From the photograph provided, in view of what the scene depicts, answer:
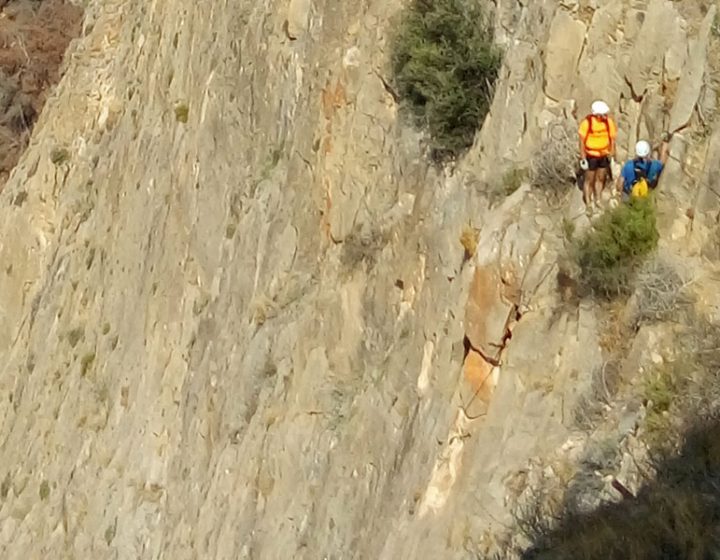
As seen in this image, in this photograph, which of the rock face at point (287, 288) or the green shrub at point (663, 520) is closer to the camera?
the green shrub at point (663, 520)

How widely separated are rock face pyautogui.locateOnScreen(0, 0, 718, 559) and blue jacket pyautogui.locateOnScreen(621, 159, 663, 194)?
0.12m

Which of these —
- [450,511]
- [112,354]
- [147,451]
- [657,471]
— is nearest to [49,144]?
[112,354]

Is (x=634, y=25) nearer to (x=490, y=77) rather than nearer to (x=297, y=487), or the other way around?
(x=490, y=77)

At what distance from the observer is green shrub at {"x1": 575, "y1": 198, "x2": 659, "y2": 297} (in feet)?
33.7

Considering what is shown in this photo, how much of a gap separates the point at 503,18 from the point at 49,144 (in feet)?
48.1

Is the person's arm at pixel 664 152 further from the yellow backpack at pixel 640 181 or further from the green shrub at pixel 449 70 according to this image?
the green shrub at pixel 449 70

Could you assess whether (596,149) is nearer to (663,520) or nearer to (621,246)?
(621,246)

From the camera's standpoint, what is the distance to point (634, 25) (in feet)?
36.8

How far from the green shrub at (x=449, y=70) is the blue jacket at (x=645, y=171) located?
3.01 m

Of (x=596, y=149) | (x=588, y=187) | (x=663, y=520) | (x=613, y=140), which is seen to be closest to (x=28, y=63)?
(x=588, y=187)

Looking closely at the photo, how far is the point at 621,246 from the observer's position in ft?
33.8

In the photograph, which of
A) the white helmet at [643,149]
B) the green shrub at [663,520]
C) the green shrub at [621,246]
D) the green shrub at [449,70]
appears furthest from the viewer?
the green shrub at [449,70]

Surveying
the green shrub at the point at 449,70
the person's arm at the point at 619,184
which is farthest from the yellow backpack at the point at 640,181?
the green shrub at the point at 449,70

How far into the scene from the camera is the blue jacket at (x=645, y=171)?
10.5 m
